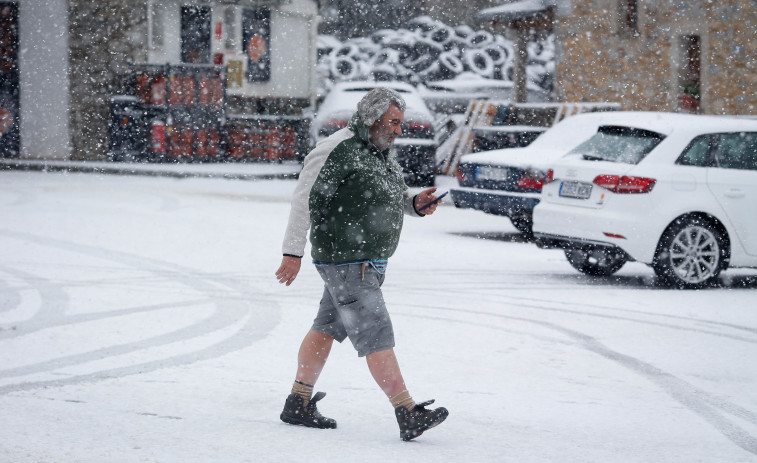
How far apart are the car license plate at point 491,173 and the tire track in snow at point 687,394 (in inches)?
221

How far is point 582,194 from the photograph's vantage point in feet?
36.0

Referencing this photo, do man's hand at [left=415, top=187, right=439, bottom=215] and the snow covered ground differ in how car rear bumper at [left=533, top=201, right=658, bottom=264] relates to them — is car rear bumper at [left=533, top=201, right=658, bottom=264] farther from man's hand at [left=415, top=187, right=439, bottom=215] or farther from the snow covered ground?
man's hand at [left=415, top=187, right=439, bottom=215]

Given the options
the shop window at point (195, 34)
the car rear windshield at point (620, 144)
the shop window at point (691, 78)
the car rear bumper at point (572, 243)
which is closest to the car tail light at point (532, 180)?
the car rear windshield at point (620, 144)

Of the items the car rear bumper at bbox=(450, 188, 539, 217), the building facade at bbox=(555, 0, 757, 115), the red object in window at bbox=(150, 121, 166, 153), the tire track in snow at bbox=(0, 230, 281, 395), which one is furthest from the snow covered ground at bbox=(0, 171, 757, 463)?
the red object in window at bbox=(150, 121, 166, 153)

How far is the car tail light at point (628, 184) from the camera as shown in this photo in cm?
1063

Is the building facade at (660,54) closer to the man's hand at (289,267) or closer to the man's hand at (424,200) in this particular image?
the man's hand at (424,200)

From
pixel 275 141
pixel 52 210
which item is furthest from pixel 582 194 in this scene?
pixel 275 141

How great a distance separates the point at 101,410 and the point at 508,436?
1.88 m

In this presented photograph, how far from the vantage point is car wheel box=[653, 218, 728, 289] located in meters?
10.7

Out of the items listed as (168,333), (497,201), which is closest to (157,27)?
(497,201)

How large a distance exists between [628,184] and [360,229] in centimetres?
603

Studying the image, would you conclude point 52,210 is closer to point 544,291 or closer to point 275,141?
point 544,291

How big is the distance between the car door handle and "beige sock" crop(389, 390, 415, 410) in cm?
658

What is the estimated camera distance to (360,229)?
5.11m
